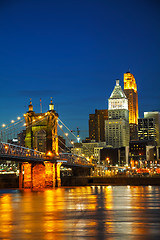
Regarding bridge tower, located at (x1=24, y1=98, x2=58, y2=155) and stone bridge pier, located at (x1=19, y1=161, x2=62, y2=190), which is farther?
bridge tower, located at (x1=24, y1=98, x2=58, y2=155)

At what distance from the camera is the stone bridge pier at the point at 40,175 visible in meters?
90.4

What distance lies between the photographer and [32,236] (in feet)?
67.3

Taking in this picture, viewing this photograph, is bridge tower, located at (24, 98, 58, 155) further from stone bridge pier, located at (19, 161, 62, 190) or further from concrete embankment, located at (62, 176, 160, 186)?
concrete embankment, located at (62, 176, 160, 186)

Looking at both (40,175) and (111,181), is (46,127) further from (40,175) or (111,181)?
(111,181)

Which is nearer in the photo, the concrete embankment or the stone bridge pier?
the stone bridge pier

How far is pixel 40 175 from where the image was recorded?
96.5 m

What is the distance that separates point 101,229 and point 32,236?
3.69 meters

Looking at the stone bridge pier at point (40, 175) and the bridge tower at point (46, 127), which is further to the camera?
the bridge tower at point (46, 127)

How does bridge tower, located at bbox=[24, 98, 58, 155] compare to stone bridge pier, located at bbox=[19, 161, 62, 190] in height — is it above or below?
above

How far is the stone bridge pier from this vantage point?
90.4m

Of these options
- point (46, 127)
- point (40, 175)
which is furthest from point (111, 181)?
point (46, 127)

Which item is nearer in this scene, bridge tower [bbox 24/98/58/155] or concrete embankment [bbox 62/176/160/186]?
bridge tower [bbox 24/98/58/155]

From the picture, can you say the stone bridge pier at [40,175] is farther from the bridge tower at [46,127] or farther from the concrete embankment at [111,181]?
the concrete embankment at [111,181]

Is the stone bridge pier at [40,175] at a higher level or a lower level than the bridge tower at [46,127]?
lower
